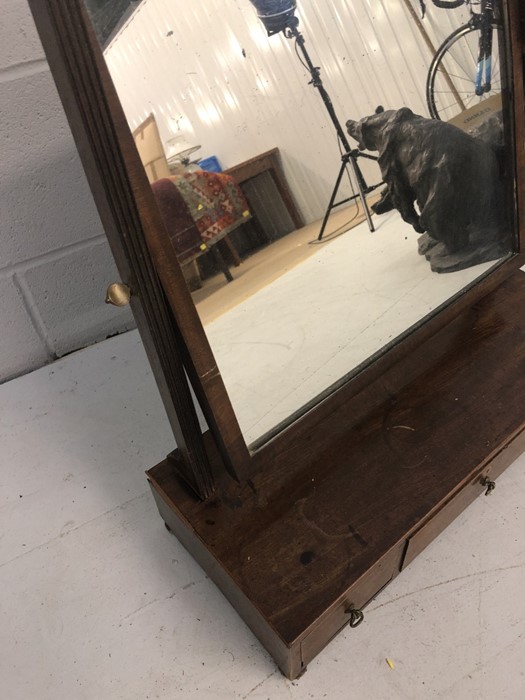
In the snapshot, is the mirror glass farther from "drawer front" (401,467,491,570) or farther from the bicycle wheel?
"drawer front" (401,467,491,570)

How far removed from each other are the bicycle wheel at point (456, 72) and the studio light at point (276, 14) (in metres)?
0.23

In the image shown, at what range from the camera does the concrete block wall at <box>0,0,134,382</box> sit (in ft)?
3.29

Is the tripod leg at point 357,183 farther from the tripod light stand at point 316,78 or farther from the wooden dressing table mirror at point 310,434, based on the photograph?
the wooden dressing table mirror at point 310,434

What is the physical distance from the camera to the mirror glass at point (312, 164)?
484 mm

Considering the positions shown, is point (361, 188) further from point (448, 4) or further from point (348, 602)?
point (348, 602)

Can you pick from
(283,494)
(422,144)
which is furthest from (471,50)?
(283,494)

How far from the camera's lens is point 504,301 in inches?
36.2

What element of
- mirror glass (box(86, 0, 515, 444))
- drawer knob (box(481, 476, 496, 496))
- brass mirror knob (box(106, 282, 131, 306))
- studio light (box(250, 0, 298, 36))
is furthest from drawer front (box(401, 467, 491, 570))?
studio light (box(250, 0, 298, 36))

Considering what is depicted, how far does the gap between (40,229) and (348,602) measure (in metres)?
0.98

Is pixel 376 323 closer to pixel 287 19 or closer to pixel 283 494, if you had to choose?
pixel 283 494

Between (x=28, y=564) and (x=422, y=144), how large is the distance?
2.73 feet

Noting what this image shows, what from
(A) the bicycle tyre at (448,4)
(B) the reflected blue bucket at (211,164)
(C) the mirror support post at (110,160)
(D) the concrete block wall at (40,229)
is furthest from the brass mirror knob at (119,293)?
(D) the concrete block wall at (40,229)

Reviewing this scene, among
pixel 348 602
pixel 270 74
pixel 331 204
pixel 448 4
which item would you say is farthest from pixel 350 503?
pixel 448 4

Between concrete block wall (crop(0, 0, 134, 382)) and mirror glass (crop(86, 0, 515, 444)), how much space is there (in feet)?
2.27
